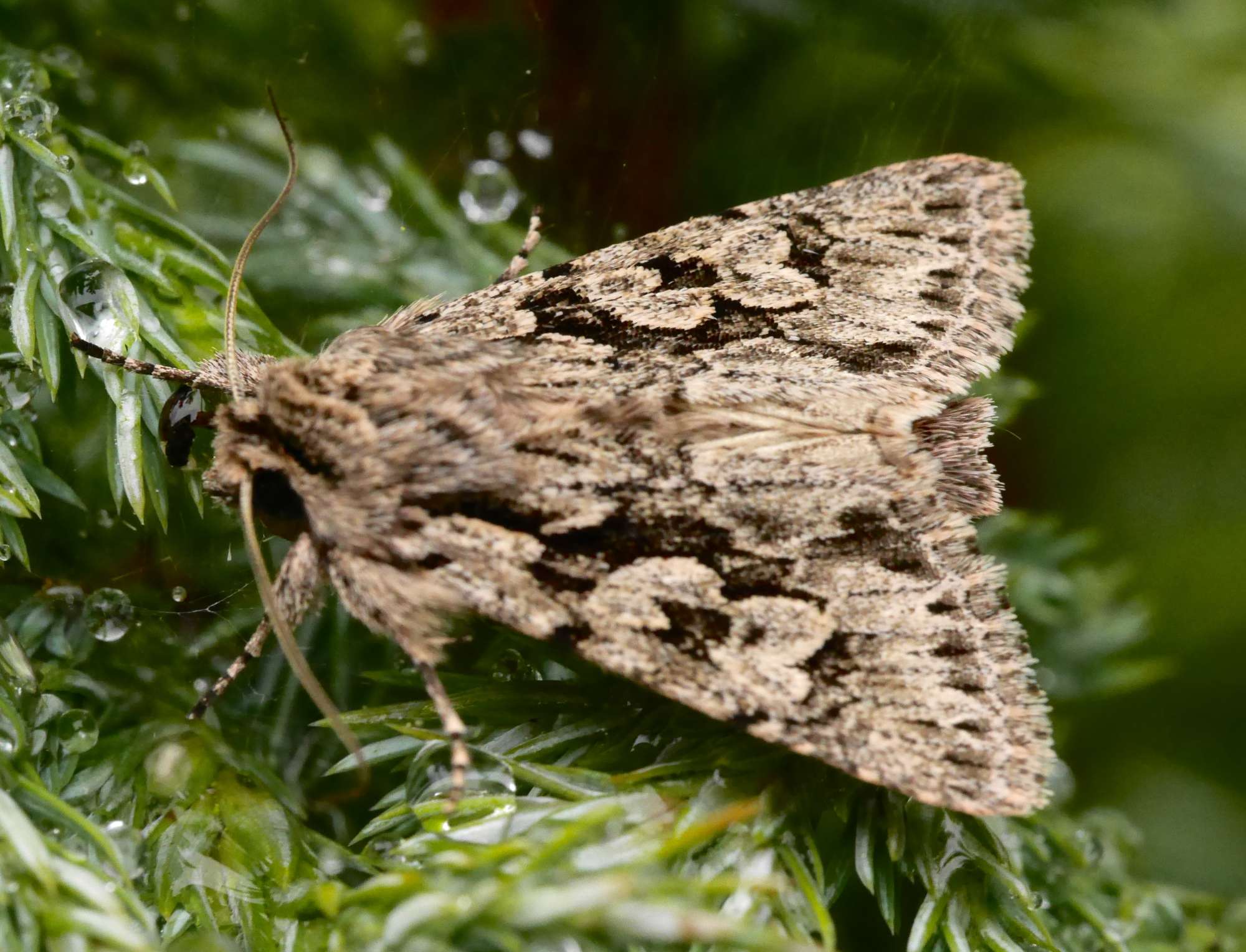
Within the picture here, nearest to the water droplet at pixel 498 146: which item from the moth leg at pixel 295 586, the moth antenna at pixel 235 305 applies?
the moth antenna at pixel 235 305

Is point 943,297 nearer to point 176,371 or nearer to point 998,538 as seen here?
point 998,538

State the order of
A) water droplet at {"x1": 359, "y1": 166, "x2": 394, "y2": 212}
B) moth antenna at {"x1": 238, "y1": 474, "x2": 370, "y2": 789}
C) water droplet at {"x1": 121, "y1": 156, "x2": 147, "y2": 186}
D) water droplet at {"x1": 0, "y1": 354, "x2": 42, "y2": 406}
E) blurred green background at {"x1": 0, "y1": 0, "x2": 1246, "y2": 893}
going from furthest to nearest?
1. water droplet at {"x1": 359, "y1": 166, "x2": 394, "y2": 212}
2. blurred green background at {"x1": 0, "y1": 0, "x2": 1246, "y2": 893}
3. water droplet at {"x1": 121, "y1": 156, "x2": 147, "y2": 186}
4. water droplet at {"x1": 0, "y1": 354, "x2": 42, "y2": 406}
5. moth antenna at {"x1": 238, "y1": 474, "x2": 370, "y2": 789}

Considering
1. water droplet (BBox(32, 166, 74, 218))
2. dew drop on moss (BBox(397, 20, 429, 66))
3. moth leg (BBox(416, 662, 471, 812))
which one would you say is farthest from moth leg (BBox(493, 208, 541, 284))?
moth leg (BBox(416, 662, 471, 812))

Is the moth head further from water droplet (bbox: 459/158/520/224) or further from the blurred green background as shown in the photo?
water droplet (bbox: 459/158/520/224)

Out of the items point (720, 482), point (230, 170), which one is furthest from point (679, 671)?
point (230, 170)

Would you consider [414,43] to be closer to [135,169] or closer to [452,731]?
[135,169]

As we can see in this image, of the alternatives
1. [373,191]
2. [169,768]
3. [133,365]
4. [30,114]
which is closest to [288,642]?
[169,768]

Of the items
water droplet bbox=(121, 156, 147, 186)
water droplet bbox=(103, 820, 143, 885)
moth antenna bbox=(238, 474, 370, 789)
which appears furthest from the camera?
water droplet bbox=(121, 156, 147, 186)
